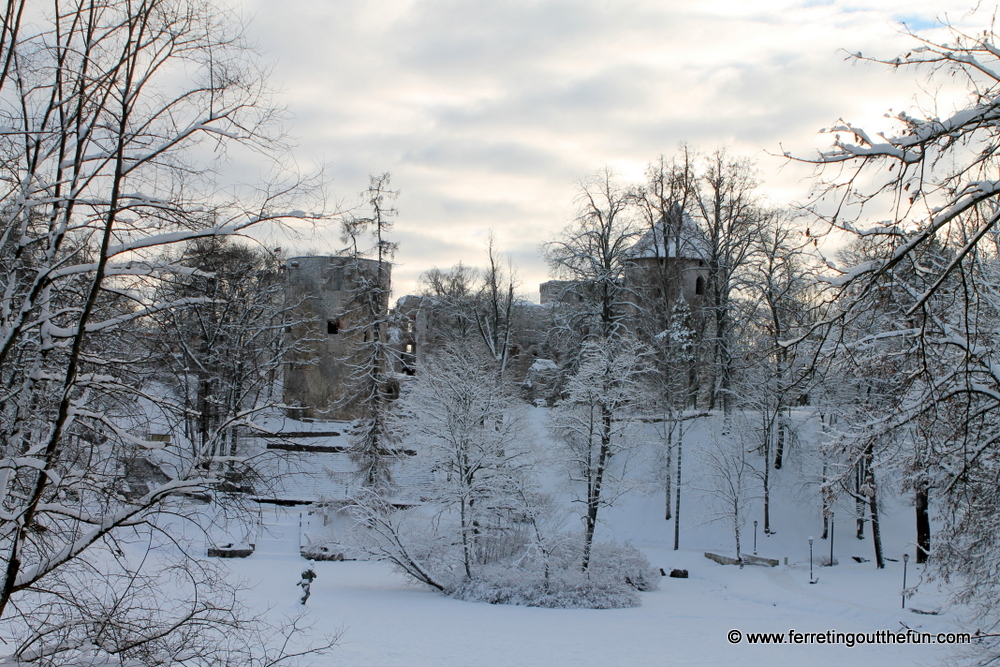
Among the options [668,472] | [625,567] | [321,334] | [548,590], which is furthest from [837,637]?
[321,334]

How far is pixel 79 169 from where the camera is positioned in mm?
5328

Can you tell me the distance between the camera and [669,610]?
18.0 metres

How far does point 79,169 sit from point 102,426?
185 centimetres

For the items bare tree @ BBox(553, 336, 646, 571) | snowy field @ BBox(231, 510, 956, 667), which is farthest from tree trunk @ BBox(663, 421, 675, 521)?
bare tree @ BBox(553, 336, 646, 571)

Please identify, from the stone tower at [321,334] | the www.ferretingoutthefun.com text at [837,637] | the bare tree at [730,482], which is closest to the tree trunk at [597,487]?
the www.ferretingoutthefun.com text at [837,637]

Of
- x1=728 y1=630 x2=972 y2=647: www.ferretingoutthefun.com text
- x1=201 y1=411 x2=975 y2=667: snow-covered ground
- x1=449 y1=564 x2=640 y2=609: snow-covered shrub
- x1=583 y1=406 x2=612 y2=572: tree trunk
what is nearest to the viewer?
x1=201 y1=411 x2=975 y2=667: snow-covered ground

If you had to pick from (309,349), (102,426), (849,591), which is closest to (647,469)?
(849,591)

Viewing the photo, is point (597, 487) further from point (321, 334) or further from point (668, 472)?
point (321, 334)

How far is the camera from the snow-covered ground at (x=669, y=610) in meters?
13.6

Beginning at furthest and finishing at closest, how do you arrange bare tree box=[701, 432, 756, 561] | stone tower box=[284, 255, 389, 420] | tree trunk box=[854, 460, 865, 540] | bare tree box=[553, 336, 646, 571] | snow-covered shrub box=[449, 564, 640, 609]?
1. stone tower box=[284, 255, 389, 420]
2. bare tree box=[701, 432, 756, 561]
3. tree trunk box=[854, 460, 865, 540]
4. bare tree box=[553, 336, 646, 571]
5. snow-covered shrub box=[449, 564, 640, 609]

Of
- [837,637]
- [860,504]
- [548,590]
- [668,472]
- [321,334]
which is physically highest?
[321,334]

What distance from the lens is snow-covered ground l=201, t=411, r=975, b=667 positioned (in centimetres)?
1364

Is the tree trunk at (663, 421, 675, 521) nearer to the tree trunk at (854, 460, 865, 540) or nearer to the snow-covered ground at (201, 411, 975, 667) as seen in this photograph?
the snow-covered ground at (201, 411, 975, 667)

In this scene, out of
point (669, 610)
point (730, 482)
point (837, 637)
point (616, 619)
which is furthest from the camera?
point (730, 482)
